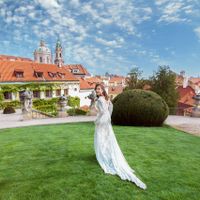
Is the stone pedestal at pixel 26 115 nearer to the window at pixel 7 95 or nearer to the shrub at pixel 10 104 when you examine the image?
the shrub at pixel 10 104

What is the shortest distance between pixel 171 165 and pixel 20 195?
12.8 ft

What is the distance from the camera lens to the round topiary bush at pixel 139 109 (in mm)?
12477

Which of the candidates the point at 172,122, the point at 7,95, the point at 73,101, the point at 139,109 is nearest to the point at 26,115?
the point at 139,109

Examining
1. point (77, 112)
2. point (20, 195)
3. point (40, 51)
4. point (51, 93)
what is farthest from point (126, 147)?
point (40, 51)

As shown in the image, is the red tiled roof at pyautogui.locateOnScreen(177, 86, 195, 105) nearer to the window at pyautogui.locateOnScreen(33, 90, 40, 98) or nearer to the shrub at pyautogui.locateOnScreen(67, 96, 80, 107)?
the shrub at pyautogui.locateOnScreen(67, 96, 80, 107)

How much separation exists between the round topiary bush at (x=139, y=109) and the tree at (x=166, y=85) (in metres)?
20.2

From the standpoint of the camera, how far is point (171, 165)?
5918mm

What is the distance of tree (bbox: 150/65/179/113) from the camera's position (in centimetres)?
3238

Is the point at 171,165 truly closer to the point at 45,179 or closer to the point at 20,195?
the point at 45,179

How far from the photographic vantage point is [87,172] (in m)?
5.12

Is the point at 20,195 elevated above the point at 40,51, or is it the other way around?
the point at 40,51

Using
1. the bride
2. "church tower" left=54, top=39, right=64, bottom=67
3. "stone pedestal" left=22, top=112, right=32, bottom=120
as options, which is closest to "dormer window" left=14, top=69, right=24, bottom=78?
"stone pedestal" left=22, top=112, right=32, bottom=120

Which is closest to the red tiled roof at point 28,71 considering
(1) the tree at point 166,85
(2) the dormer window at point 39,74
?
(2) the dormer window at point 39,74

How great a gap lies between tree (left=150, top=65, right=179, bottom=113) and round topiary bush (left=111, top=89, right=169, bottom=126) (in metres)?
20.2
